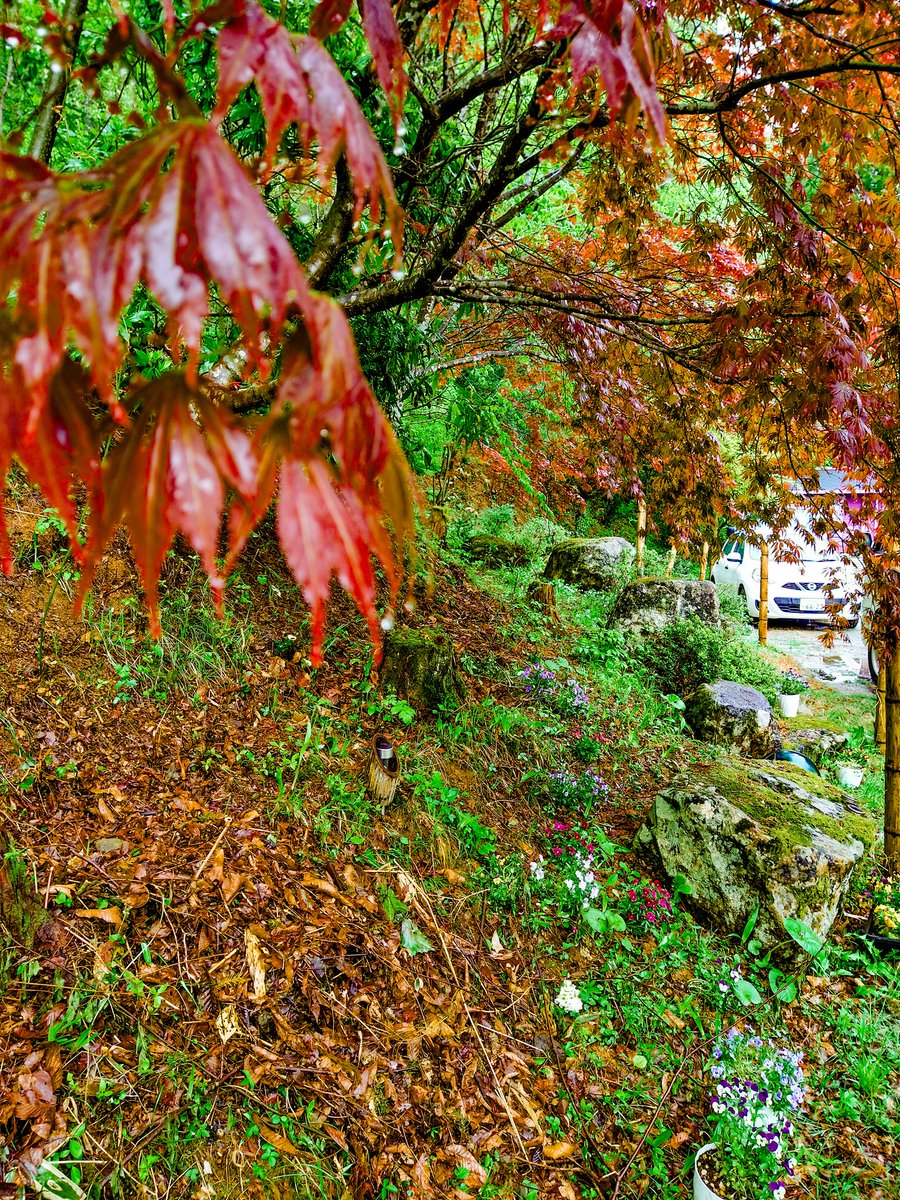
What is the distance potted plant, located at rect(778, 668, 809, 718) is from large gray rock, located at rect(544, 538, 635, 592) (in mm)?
A: 2359

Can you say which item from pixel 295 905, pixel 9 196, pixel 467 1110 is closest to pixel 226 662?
pixel 295 905

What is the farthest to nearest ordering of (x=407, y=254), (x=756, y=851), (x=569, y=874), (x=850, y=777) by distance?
(x=850, y=777)
(x=756, y=851)
(x=569, y=874)
(x=407, y=254)

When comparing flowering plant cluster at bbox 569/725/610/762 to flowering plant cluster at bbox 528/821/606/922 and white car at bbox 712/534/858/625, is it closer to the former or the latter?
flowering plant cluster at bbox 528/821/606/922

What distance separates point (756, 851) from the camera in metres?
3.29

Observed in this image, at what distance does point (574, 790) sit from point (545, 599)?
3069 mm

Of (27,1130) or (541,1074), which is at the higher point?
(27,1130)

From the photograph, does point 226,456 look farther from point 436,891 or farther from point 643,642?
point 643,642

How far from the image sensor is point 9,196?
633mm

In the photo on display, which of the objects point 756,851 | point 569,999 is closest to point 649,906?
point 756,851

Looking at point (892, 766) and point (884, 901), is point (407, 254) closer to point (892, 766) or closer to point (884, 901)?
point (892, 766)

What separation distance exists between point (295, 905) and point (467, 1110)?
0.88 metres

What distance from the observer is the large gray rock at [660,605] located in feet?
23.5

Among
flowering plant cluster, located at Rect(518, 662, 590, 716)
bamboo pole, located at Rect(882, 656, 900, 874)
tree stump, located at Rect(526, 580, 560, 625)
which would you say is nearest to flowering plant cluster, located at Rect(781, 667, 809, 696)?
tree stump, located at Rect(526, 580, 560, 625)

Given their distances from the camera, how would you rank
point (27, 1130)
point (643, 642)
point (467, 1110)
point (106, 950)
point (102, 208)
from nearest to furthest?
point (102, 208) < point (27, 1130) < point (106, 950) < point (467, 1110) < point (643, 642)
